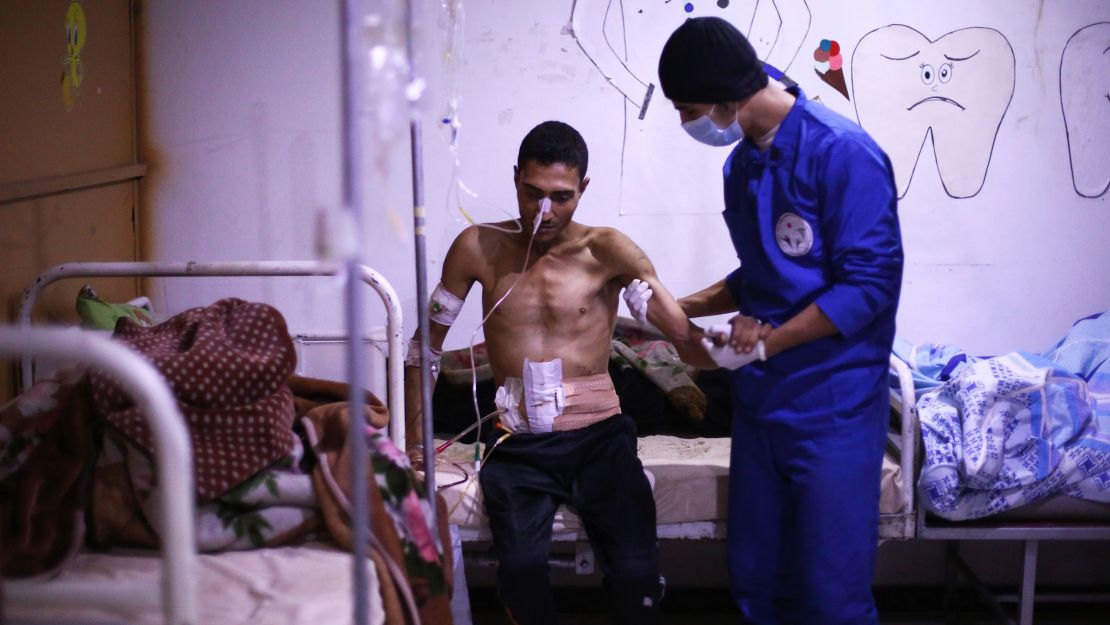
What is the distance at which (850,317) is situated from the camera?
2074 millimetres

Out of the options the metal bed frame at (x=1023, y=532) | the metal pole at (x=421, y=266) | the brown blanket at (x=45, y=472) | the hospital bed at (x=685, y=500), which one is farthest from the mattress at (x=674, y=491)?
the brown blanket at (x=45, y=472)

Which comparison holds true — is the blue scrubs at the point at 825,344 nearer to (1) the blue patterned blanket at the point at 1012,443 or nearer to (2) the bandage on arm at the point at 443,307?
(1) the blue patterned blanket at the point at 1012,443

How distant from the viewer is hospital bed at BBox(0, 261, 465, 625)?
100cm

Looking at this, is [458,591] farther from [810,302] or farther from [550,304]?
[810,302]

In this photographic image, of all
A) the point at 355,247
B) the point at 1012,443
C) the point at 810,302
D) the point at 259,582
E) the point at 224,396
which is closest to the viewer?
the point at 355,247

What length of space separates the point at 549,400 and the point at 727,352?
0.47 meters

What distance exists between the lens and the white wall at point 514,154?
122 inches

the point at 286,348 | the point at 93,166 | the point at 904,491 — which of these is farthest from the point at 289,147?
the point at 904,491

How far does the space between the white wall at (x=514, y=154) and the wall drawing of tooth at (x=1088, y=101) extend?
0.03 meters

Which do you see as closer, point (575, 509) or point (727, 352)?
point (727, 352)

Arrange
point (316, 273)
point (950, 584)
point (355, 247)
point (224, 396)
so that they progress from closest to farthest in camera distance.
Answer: point (355, 247) → point (224, 396) → point (316, 273) → point (950, 584)

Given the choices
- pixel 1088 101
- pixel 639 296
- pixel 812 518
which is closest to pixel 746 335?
pixel 639 296

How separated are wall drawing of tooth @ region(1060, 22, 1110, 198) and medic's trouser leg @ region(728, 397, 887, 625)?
1.45 meters

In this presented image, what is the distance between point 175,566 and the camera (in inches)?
41.4
